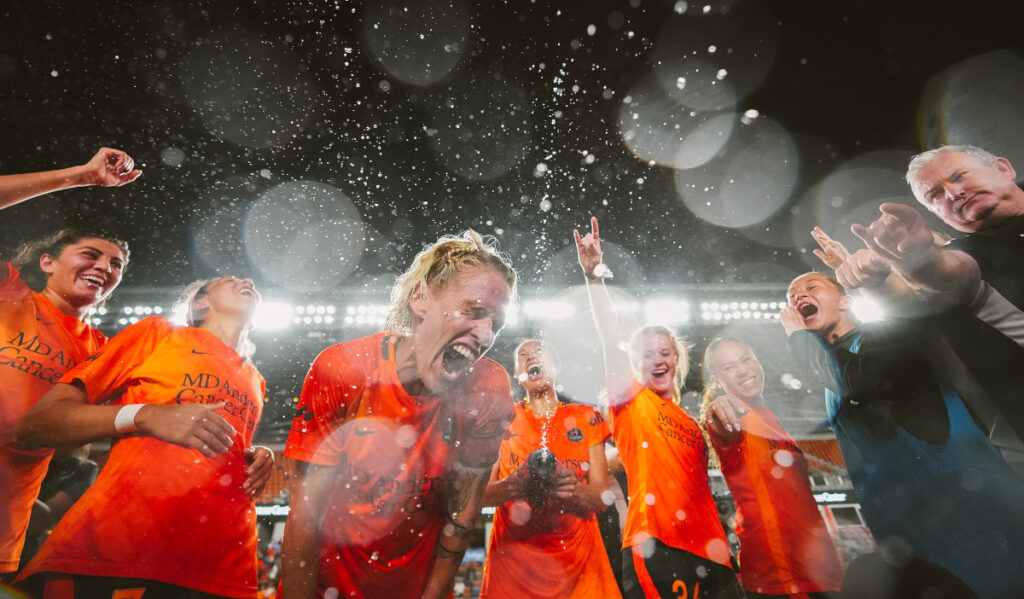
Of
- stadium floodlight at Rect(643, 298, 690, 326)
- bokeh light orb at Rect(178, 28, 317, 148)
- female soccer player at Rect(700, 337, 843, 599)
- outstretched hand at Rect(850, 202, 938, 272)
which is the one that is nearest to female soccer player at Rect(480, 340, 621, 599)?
female soccer player at Rect(700, 337, 843, 599)

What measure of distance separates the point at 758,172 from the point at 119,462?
7391 mm

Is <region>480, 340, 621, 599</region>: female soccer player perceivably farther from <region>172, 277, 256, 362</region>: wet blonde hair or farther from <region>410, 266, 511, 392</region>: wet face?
<region>172, 277, 256, 362</region>: wet blonde hair

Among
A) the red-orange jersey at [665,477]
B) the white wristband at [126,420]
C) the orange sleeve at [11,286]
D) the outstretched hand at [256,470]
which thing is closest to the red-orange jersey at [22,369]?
the orange sleeve at [11,286]

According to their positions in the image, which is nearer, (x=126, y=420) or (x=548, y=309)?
(x=126, y=420)

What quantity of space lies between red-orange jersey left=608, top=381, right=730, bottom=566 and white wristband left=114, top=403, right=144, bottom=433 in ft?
10.5

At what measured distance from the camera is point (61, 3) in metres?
3.80

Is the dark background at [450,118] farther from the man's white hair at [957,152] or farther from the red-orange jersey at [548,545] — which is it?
the red-orange jersey at [548,545]

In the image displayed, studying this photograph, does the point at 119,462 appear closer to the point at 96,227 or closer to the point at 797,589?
the point at 96,227

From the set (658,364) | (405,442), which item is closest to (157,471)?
(405,442)

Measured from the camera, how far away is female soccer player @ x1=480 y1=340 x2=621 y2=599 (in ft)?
9.87

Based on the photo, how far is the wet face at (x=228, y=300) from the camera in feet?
10.1

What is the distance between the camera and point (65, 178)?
3072 millimetres

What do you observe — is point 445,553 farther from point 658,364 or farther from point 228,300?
point 658,364

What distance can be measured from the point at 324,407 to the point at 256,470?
777 millimetres
